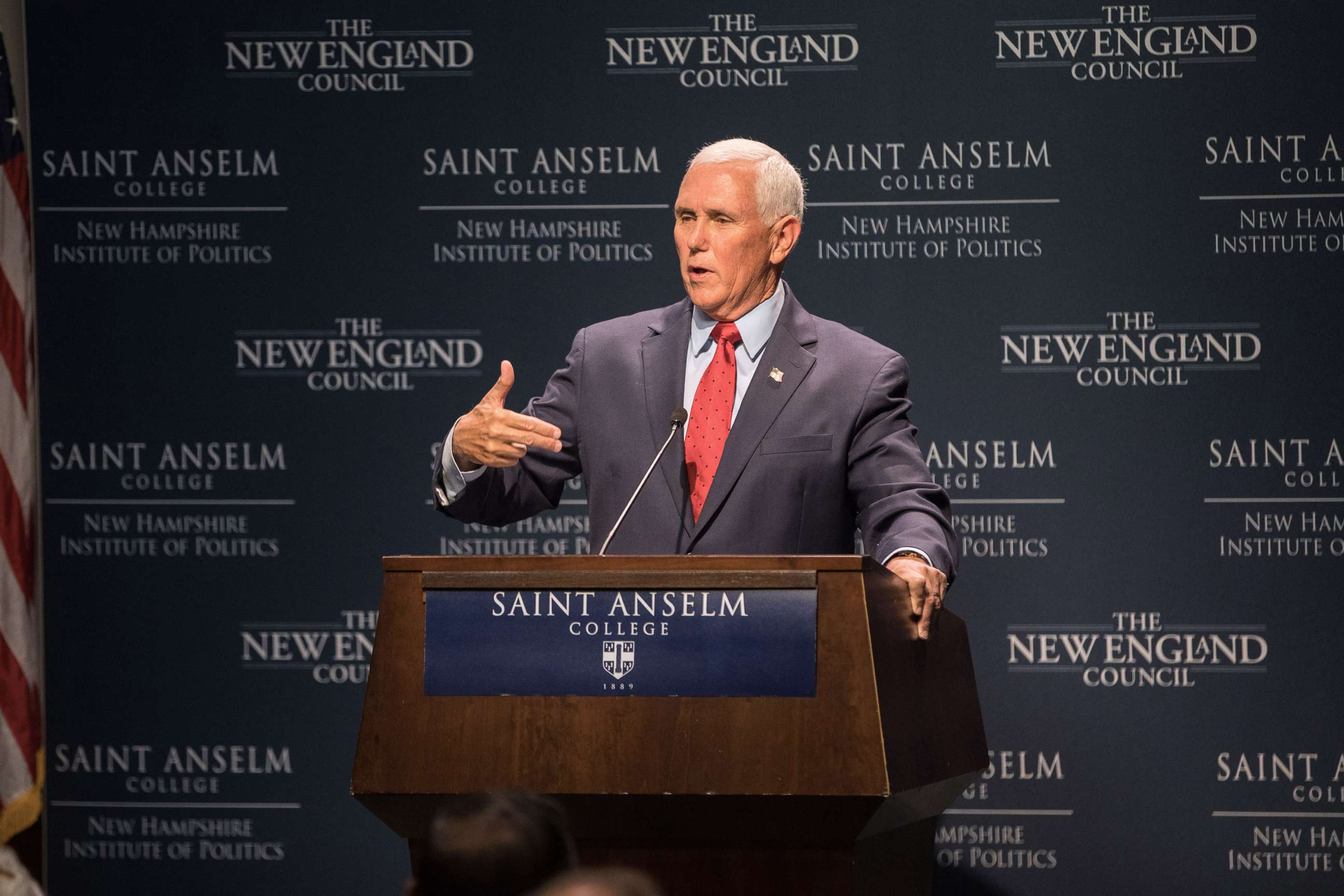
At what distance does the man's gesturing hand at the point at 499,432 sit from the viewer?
2475mm

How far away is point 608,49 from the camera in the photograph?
14.9ft

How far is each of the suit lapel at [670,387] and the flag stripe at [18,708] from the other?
2.27m

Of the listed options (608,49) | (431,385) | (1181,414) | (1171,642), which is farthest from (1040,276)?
(431,385)

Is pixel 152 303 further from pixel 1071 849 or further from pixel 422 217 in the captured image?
pixel 1071 849

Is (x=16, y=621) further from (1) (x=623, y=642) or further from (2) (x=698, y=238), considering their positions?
(1) (x=623, y=642)

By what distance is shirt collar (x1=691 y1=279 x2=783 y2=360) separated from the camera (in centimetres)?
312

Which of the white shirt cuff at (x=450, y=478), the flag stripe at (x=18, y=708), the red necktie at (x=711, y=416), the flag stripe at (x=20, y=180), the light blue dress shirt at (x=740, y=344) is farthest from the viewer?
the flag stripe at (x=20, y=180)

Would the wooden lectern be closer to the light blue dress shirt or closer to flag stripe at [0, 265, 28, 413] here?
the light blue dress shirt

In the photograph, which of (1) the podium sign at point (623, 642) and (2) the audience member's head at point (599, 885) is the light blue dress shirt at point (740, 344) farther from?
(2) the audience member's head at point (599, 885)

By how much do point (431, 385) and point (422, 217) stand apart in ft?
1.66

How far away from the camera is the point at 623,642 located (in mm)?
2182

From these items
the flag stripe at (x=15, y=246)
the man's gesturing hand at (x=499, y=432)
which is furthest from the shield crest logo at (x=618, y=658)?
the flag stripe at (x=15, y=246)

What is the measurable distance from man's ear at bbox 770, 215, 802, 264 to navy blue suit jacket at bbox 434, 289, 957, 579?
12cm

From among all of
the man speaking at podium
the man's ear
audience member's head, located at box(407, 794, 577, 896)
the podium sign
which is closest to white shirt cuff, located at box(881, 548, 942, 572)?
the man speaking at podium
